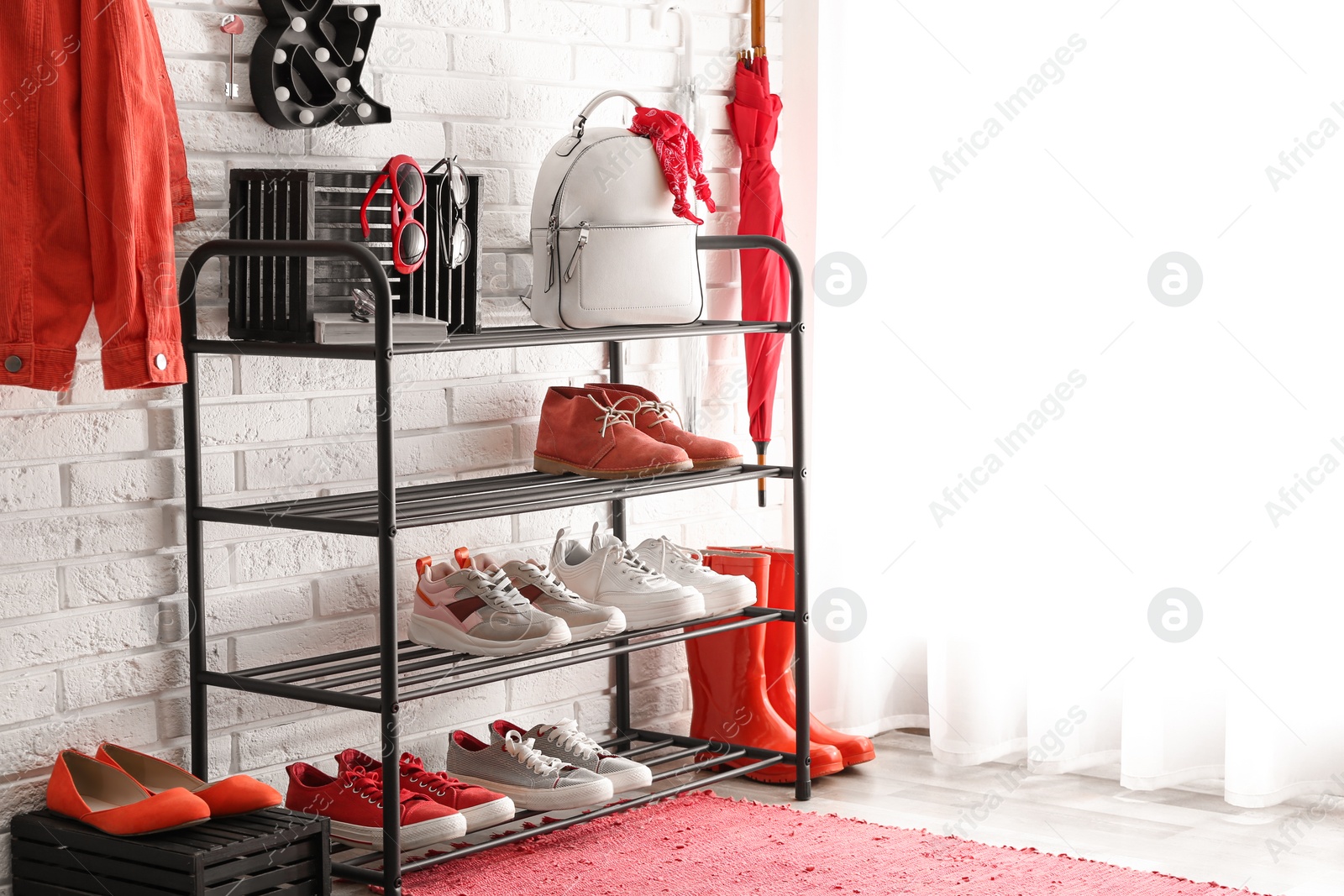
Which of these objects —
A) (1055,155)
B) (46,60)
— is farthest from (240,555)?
(1055,155)

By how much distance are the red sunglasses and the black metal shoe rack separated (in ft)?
0.48

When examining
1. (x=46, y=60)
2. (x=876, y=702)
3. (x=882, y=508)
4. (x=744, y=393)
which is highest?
(x=46, y=60)

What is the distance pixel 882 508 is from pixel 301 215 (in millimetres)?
1463

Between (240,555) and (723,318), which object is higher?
(723,318)

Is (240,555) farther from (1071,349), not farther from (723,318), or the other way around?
(1071,349)

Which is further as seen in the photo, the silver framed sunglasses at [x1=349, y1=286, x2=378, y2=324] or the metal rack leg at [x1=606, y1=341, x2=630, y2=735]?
the metal rack leg at [x1=606, y1=341, x2=630, y2=735]

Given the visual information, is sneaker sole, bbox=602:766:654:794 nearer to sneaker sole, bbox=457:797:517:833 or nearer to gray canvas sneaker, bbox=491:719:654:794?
gray canvas sneaker, bbox=491:719:654:794

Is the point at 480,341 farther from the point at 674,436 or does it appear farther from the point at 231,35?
the point at 231,35

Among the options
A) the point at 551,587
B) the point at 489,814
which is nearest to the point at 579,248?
the point at 551,587

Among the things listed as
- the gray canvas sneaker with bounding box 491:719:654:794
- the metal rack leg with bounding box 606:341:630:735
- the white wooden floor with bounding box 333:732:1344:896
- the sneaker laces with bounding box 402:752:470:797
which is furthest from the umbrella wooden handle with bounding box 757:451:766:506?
the sneaker laces with bounding box 402:752:470:797

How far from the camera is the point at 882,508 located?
3.23m

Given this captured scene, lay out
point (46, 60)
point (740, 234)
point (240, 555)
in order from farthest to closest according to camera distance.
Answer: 1. point (740, 234)
2. point (240, 555)
3. point (46, 60)

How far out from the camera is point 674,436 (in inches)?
104

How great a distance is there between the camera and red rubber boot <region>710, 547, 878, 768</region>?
2967 mm
